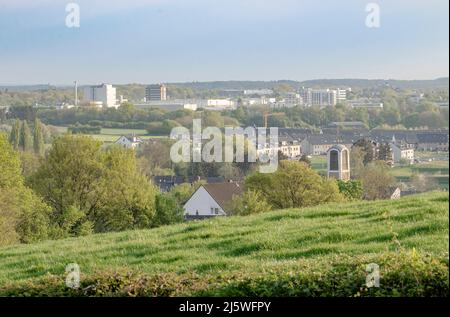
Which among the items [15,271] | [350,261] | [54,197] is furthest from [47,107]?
[350,261]

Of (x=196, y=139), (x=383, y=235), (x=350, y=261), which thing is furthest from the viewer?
(x=196, y=139)

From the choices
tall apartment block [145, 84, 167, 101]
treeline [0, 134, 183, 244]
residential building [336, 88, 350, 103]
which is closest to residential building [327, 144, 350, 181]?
residential building [336, 88, 350, 103]

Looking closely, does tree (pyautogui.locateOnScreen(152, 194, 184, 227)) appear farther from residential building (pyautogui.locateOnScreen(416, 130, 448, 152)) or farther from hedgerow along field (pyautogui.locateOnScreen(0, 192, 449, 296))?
hedgerow along field (pyautogui.locateOnScreen(0, 192, 449, 296))

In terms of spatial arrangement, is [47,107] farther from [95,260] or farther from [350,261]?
[350,261]

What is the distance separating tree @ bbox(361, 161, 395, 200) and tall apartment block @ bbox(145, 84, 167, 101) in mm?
11952

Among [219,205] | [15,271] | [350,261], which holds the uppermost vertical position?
[350,261]

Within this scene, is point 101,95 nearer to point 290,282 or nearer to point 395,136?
point 395,136

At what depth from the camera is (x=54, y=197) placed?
3509 centimetres

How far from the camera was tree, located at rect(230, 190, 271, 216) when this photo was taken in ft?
117

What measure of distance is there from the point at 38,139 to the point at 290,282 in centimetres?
4953

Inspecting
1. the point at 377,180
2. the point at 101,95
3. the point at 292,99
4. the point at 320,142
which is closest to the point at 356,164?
the point at 320,142

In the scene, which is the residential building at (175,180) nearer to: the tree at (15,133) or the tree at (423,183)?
the tree at (15,133)

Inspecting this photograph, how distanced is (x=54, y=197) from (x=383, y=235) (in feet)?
82.9

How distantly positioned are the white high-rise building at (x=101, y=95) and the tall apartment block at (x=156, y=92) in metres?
2.04
